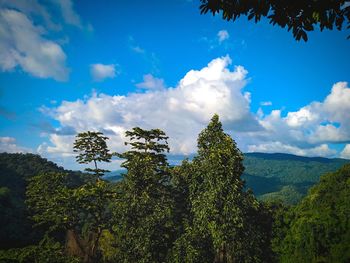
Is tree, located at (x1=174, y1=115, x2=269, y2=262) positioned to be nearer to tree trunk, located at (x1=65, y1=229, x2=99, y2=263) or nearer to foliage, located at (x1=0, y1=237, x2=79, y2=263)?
foliage, located at (x1=0, y1=237, x2=79, y2=263)

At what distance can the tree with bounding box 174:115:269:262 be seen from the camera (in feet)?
78.7

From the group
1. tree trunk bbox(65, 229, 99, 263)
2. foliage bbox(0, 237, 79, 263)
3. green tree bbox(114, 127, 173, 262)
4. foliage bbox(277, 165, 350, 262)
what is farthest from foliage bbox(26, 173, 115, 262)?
foliage bbox(277, 165, 350, 262)

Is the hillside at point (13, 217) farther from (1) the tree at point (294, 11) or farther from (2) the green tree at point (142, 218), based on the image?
(1) the tree at point (294, 11)

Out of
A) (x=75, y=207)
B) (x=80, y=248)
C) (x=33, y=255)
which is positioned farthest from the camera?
(x=80, y=248)

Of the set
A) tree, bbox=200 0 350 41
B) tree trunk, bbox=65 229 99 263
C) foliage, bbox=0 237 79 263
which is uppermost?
tree, bbox=200 0 350 41

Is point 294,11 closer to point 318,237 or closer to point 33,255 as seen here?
point 33,255

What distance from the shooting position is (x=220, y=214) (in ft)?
80.6

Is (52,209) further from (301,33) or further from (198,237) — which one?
(301,33)

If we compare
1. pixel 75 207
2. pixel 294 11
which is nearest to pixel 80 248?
pixel 75 207

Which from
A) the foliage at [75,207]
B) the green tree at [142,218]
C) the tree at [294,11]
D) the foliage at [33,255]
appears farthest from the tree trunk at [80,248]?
the tree at [294,11]

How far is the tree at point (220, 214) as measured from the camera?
24.0 metres

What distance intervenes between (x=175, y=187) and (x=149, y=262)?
8551mm

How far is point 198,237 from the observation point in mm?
24750

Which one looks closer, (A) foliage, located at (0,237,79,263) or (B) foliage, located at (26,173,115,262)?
(A) foliage, located at (0,237,79,263)
